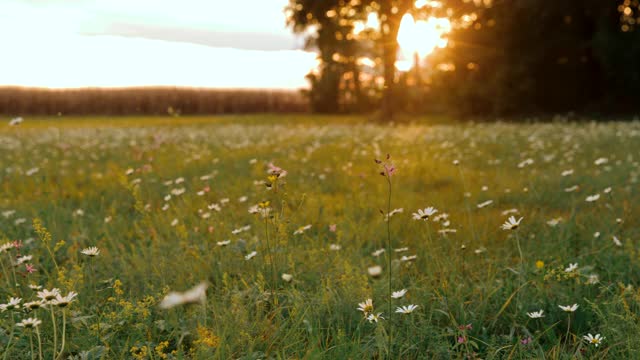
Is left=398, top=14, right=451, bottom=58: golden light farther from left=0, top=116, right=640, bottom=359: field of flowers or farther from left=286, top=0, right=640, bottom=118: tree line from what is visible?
left=0, top=116, right=640, bottom=359: field of flowers

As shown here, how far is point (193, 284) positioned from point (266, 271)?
18.7 inches

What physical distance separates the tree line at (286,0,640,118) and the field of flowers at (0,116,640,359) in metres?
20.9

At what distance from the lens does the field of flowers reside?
2.71 meters

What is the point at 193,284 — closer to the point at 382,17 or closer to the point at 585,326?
the point at 585,326

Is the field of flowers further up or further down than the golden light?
further down

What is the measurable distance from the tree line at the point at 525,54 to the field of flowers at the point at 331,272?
20854 millimetres

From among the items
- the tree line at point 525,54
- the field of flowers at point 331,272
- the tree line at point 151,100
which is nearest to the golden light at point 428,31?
the tree line at point 525,54

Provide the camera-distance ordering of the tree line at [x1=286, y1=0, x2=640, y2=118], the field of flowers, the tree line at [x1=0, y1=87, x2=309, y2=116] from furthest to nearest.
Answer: the tree line at [x1=0, y1=87, x2=309, y2=116]
the tree line at [x1=286, y1=0, x2=640, y2=118]
the field of flowers

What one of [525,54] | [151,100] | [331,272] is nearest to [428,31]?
[525,54]

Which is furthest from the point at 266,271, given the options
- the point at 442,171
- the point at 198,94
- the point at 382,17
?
the point at 198,94

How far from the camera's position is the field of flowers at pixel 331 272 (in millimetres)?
2715

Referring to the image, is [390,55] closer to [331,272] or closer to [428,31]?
[428,31]

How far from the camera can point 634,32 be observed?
86.9 ft

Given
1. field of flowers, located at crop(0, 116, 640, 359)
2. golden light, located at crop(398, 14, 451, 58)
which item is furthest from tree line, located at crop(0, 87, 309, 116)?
field of flowers, located at crop(0, 116, 640, 359)
